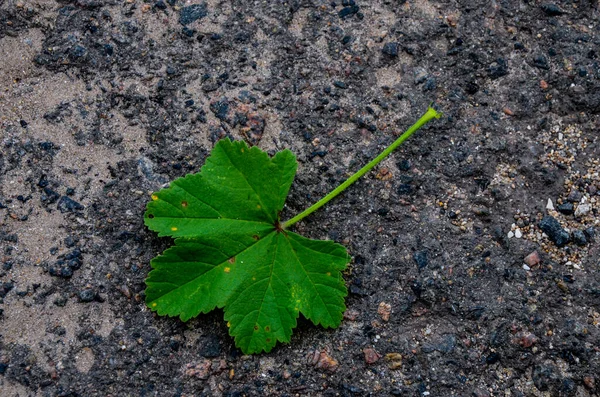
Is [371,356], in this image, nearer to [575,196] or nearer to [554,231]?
[554,231]

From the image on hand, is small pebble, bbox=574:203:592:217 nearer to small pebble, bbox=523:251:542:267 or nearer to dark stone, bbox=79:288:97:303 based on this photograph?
small pebble, bbox=523:251:542:267

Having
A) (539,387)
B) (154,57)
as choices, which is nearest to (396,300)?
(539,387)

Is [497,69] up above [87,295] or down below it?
above

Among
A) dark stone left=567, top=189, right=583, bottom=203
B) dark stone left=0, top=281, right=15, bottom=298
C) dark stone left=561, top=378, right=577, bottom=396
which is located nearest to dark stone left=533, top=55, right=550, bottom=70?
dark stone left=567, top=189, right=583, bottom=203

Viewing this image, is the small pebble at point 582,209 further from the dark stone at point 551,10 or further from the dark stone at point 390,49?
the dark stone at point 390,49

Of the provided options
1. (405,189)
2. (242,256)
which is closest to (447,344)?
(405,189)

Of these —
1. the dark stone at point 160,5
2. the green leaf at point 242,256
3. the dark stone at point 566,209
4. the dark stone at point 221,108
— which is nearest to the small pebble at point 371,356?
the green leaf at point 242,256

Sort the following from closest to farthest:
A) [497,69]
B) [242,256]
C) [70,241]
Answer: [242,256], [70,241], [497,69]

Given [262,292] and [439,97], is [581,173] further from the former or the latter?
[262,292]
